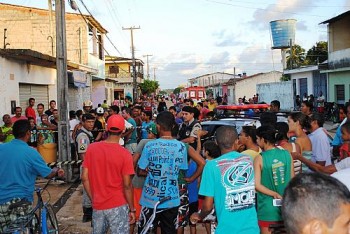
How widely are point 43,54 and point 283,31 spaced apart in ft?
145

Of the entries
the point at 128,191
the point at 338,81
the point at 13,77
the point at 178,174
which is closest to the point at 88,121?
the point at 178,174

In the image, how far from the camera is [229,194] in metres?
4.10

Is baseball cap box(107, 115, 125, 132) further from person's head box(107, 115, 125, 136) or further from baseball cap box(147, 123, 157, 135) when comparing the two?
baseball cap box(147, 123, 157, 135)

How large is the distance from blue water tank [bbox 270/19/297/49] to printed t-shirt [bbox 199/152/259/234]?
5345cm

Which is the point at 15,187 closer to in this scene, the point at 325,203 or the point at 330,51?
the point at 325,203

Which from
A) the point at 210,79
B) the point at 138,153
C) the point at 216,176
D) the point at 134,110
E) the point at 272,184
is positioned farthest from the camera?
the point at 210,79

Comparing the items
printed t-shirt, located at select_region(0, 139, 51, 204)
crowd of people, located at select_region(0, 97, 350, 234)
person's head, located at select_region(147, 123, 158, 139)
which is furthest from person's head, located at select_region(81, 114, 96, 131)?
printed t-shirt, located at select_region(0, 139, 51, 204)

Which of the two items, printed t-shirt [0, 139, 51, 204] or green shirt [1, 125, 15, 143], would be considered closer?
printed t-shirt [0, 139, 51, 204]

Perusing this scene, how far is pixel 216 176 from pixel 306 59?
2311 inches

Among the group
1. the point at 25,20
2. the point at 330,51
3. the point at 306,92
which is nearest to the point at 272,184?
the point at 25,20

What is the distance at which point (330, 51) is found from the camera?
1193 inches

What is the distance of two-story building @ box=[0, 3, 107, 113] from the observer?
50.4ft

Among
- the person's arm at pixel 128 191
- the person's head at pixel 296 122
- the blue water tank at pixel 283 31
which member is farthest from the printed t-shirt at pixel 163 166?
the blue water tank at pixel 283 31

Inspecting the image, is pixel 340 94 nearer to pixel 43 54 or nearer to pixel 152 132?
pixel 43 54
